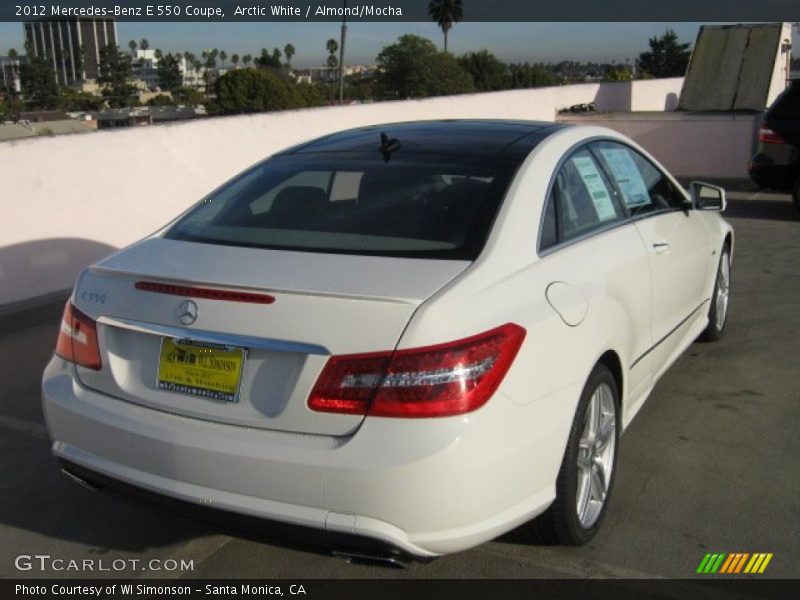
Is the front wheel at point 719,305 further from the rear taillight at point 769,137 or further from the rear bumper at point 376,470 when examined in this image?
the rear taillight at point 769,137

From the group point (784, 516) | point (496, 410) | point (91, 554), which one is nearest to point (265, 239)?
point (496, 410)

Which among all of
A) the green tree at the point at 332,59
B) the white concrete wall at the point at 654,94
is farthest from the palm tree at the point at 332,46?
the white concrete wall at the point at 654,94

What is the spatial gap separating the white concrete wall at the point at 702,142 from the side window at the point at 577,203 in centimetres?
1183

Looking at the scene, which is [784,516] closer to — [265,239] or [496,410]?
[496,410]

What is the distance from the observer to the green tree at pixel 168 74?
5719 inches

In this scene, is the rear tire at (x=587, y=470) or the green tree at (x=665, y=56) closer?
the rear tire at (x=587, y=470)

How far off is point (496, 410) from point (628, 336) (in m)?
1.15

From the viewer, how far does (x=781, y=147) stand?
11.0 meters

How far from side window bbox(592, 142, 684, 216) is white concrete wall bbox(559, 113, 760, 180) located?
10.8 metres

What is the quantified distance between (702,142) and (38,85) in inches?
4435

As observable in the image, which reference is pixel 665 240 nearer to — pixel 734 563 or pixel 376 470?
pixel 734 563

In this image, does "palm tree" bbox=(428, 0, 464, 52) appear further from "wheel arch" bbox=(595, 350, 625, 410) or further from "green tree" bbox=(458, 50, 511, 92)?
"wheel arch" bbox=(595, 350, 625, 410)
